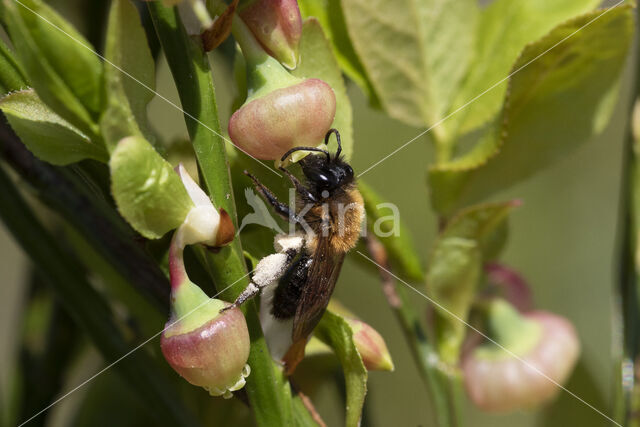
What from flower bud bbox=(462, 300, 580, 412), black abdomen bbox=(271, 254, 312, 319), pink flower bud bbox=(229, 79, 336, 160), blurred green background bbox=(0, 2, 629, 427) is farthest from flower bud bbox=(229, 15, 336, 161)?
blurred green background bbox=(0, 2, 629, 427)

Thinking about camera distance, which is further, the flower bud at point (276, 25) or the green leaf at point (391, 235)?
the green leaf at point (391, 235)

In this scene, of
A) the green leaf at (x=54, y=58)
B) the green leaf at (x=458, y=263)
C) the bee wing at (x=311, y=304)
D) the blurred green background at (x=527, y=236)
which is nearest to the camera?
the green leaf at (x=54, y=58)

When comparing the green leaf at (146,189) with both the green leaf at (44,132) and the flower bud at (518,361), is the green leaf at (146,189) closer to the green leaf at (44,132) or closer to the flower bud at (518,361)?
the green leaf at (44,132)

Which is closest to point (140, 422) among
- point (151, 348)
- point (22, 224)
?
point (151, 348)

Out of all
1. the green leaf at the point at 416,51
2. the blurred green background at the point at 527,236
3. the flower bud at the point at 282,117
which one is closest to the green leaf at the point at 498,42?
the green leaf at the point at 416,51

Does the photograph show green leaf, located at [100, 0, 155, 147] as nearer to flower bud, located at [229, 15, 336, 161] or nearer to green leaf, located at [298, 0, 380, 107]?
flower bud, located at [229, 15, 336, 161]

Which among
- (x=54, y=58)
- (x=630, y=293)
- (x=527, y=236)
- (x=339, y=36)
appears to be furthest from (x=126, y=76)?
(x=527, y=236)
